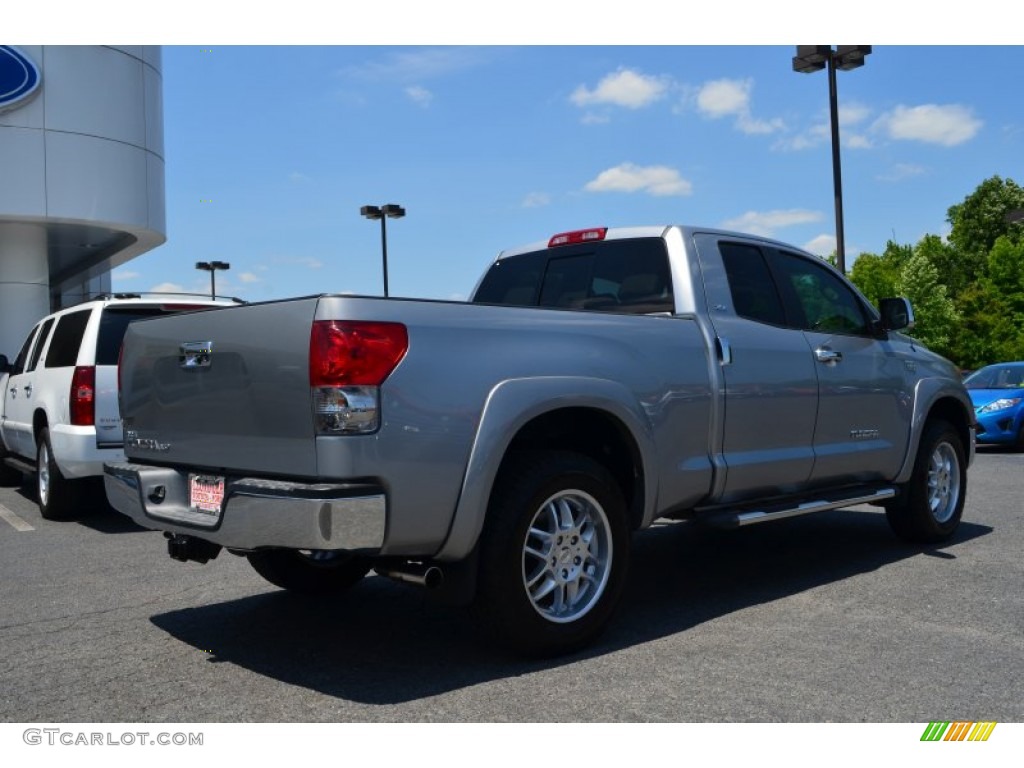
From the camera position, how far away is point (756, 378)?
563 centimetres

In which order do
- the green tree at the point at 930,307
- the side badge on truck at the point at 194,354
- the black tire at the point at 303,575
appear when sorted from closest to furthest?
the side badge on truck at the point at 194,354 < the black tire at the point at 303,575 < the green tree at the point at 930,307

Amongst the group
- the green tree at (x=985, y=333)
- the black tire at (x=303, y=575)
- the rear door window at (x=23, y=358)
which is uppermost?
the green tree at (x=985, y=333)

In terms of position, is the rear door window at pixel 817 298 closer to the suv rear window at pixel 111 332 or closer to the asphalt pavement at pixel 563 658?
the asphalt pavement at pixel 563 658

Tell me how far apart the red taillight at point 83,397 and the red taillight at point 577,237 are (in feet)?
13.6

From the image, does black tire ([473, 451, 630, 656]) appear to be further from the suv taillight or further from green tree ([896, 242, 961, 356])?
green tree ([896, 242, 961, 356])

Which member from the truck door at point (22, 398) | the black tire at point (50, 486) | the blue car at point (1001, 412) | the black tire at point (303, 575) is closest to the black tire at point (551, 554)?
the black tire at point (303, 575)

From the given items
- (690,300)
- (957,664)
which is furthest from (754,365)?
(957,664)

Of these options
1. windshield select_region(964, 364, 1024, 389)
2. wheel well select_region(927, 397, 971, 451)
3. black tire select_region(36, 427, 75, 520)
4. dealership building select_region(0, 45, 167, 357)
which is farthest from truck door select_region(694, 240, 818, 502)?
dealership building select_region(0, 45, 167, 357)

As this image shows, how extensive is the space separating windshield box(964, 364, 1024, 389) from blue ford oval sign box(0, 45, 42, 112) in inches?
729

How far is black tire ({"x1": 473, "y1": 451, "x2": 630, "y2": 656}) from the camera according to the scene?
4.33m

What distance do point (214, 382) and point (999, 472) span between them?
10.4 metres

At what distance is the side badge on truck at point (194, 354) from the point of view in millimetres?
4543

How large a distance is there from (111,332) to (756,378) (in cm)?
532

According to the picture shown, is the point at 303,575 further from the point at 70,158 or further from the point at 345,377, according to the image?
the point at 70,158
